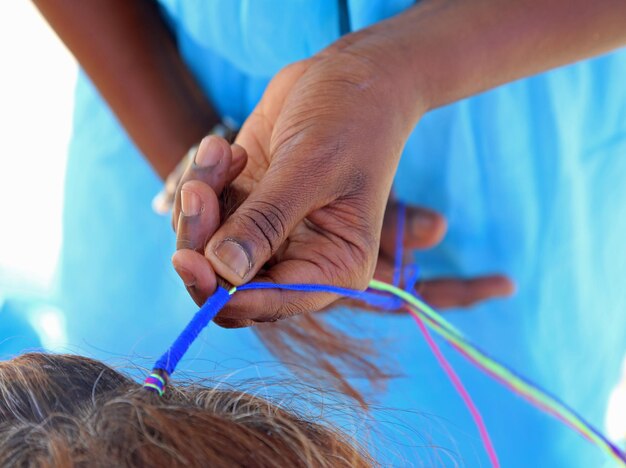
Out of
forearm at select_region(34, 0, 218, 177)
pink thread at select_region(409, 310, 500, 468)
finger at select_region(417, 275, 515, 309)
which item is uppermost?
forearm at select_region(34, 0, 218, 177)

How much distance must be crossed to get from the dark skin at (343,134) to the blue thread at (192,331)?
13mm

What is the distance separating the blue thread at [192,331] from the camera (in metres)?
0.46

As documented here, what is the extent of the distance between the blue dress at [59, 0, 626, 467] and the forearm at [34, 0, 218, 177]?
0.03 metres

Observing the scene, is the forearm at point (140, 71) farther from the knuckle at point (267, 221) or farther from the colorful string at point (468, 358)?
the knuckle at point (267, 221)

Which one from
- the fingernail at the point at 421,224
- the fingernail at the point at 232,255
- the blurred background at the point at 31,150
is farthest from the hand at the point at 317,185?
the blurred background at the point at 31,150

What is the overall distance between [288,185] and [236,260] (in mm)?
84

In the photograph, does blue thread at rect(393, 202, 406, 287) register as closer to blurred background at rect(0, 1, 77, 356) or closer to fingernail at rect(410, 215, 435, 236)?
fingernail at rect(410, 215, 435, 236)

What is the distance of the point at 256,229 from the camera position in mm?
485

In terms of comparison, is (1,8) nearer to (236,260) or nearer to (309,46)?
(309,46)

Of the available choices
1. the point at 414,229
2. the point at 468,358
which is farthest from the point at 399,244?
the point at 468,358

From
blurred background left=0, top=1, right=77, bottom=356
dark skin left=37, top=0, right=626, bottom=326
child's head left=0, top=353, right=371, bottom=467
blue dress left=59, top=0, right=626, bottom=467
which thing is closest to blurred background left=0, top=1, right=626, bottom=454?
blurred background left=0, top=1, right=77, bottom=356

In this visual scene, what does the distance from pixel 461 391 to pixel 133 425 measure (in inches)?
24.2

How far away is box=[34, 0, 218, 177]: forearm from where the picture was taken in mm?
928

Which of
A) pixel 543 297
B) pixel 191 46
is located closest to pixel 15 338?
pixel 191 46
